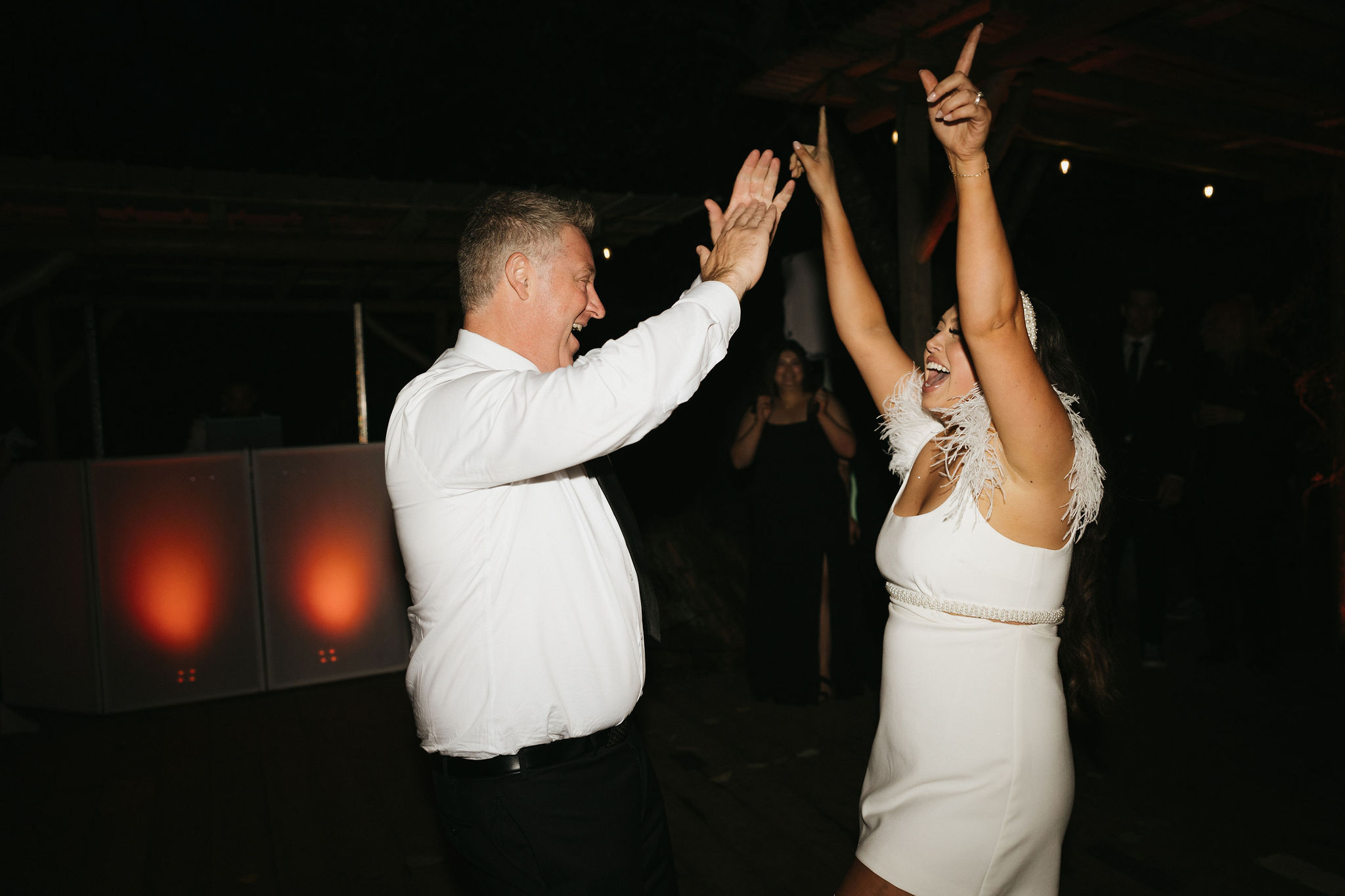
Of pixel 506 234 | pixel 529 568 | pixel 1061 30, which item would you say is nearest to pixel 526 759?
pixel 529 568

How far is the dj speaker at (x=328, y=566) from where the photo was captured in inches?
198

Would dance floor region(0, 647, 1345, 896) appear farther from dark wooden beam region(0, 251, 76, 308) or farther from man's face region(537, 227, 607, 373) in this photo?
dark wooden beam region(0, 251, 76, 308)

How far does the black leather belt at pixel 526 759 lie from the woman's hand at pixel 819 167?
124 centimetres

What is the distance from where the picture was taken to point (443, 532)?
146cm

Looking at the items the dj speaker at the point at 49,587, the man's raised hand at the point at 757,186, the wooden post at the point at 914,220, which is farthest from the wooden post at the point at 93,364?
the man's raised hand at the point at 757,186

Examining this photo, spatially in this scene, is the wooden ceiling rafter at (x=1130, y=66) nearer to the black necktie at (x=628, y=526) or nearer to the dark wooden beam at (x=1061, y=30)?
the dark wooden beam at (x=1061, y=30)

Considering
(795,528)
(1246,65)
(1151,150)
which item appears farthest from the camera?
(1151,150)

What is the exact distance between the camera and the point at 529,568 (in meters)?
1.47

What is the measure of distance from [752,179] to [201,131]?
13.7 meters

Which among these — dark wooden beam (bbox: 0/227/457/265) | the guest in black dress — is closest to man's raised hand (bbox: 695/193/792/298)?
the guest in black dress

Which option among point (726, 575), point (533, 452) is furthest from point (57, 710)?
point (533, 452)

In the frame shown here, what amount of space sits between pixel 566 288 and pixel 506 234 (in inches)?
5.8

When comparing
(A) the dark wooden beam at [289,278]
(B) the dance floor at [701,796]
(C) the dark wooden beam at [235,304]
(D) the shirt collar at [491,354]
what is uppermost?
(A) the dark wooden beam at [289,278]

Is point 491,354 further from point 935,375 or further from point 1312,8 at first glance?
point 1312,8
